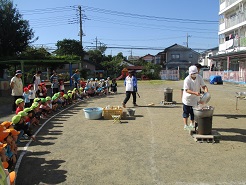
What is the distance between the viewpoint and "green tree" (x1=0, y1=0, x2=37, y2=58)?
25.2m

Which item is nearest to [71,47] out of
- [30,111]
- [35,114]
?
[35,114]

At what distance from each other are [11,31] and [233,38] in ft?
81.8

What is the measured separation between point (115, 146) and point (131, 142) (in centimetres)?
51

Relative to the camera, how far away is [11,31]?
2544 centimetres

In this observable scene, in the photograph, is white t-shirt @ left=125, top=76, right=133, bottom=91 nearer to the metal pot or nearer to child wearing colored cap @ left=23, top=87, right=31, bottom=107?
child wearing colored cap @ left=23, top=87, right=31, bottom=107

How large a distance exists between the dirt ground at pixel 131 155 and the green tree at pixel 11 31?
19.3 m

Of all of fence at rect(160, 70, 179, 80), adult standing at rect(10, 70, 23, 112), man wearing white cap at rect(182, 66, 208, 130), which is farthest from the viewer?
fence at rect(160, 70, 179, 80)

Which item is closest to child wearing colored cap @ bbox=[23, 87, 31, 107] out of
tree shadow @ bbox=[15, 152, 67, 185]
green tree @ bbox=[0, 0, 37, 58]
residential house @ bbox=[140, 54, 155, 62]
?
tree shadow @ bbox=[15, 152, 67, 185]

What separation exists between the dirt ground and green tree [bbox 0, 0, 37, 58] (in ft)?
63.4

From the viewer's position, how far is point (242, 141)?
21.8 ft

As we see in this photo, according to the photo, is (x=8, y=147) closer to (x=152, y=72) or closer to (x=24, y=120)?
(x=24, y=120)

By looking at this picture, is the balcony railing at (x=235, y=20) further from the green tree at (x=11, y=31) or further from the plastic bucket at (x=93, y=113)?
the plastic bucket at (x=93, y=113)

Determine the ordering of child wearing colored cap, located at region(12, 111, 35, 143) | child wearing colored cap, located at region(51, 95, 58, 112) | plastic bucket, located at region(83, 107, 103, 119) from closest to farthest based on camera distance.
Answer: child wearing colored cap, located at region(12, 111, 35, 143), plastic bucket, located at region(83, 107, 103, 119), child wearing colored cap, located at region(51, 95, 58, 112)

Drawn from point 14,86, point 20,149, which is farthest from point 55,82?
point 20,149
